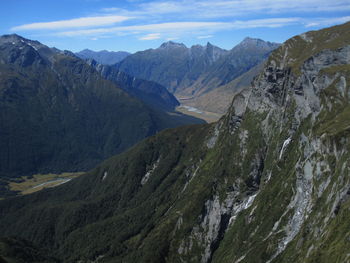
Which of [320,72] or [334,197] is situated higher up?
[320,72]

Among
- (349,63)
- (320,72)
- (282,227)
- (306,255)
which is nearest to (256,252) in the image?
(282,227)

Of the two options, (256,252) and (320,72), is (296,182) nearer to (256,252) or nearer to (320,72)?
(256,252)

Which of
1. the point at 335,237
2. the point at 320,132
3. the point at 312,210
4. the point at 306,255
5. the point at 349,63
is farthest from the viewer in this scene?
the point at 349,63

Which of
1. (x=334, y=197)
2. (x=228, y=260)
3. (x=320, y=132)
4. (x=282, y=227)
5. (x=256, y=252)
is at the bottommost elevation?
(x=228, y=260)

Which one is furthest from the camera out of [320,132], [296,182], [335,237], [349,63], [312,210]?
[349,63]

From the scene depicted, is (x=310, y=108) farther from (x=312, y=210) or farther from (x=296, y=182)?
(x=312, y=210)

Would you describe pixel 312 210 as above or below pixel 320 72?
below

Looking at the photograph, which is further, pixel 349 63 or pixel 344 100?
pixel 349 63

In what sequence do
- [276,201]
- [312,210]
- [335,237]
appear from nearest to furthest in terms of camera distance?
1. [335,237]
2. [312,210]
3. [276,201]

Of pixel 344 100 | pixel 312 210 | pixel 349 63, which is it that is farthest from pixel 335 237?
pixel 349 63

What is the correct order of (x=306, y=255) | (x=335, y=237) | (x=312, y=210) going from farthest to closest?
1. (x=312, y=210)
2. (x=306, y=255)
3. (x=335, y=237)
